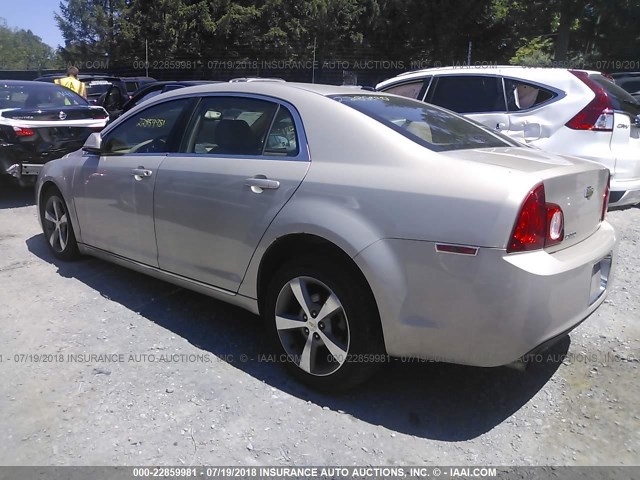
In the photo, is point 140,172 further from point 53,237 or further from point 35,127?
point 35,127

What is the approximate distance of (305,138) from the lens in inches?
121

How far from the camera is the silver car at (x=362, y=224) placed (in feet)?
7.98

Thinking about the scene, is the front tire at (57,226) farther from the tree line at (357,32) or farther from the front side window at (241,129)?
the tree line at (357,32)

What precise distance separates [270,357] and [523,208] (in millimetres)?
1821

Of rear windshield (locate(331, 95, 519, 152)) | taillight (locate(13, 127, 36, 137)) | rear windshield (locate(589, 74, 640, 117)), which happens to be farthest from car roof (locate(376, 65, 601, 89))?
taillight (locate(13, 127, 36, 137))

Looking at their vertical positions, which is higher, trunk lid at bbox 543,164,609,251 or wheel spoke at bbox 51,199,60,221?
trunk lid at bbox 543,164,609,251

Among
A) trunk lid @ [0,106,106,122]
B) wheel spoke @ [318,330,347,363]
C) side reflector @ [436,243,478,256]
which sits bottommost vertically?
wheel spoke @ [318,330,347,363]

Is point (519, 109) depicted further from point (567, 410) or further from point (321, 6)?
point (321, 6)

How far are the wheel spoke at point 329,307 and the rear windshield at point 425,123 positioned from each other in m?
0.92

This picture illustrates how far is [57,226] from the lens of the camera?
4.98 meters

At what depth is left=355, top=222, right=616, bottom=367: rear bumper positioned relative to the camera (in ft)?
7.80

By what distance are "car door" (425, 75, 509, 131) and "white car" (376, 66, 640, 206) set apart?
1 cm

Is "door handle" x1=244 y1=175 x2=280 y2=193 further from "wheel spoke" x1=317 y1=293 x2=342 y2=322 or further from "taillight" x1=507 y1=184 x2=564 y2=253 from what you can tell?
"taillight" x1=507 y1=184 x2=564 y2=253

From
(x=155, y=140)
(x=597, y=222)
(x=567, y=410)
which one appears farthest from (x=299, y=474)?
(x=155, y=140)
